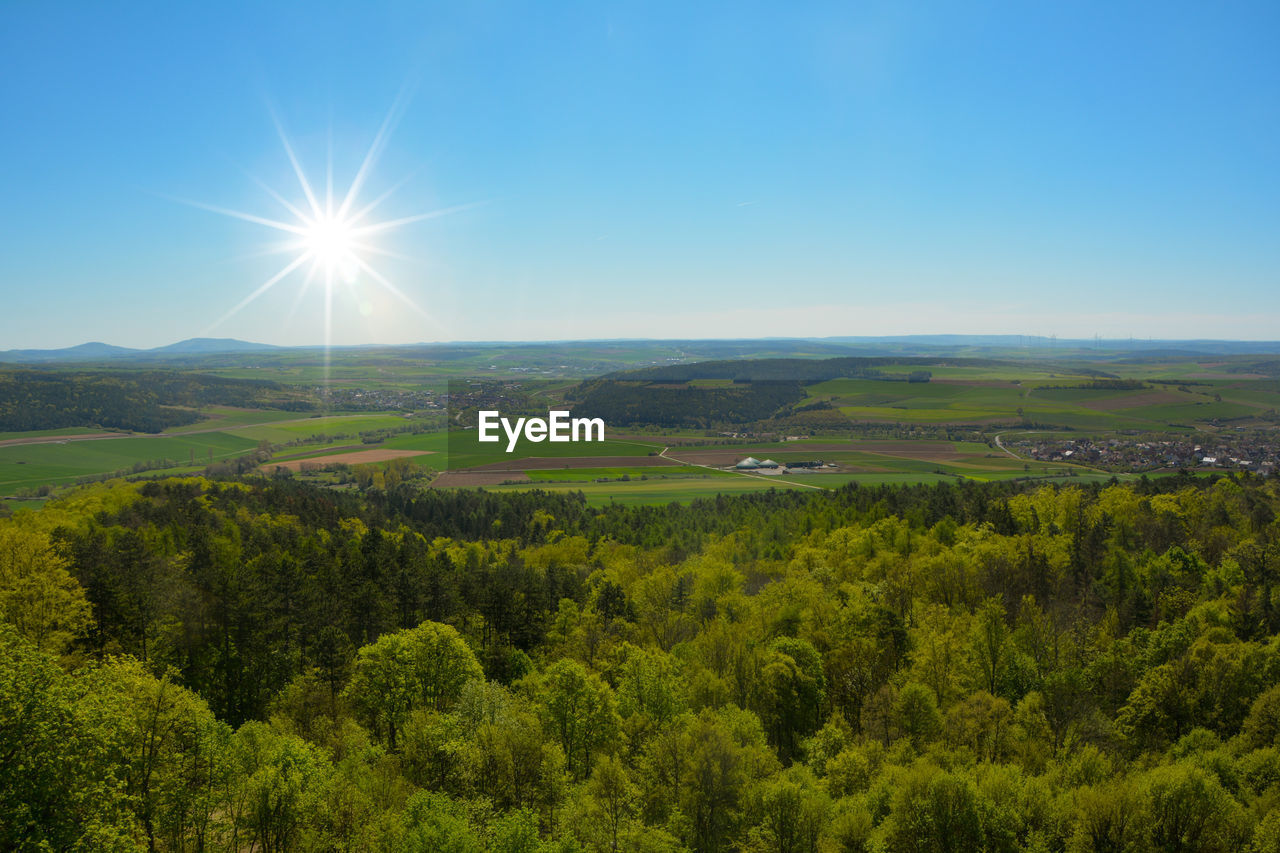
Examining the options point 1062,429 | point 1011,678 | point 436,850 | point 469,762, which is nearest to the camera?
point 436,850

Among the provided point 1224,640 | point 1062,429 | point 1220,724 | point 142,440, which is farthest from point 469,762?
point 142,440

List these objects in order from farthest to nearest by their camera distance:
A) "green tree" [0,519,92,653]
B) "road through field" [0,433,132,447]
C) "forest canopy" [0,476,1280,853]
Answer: "road through field" [0,433,132,447], "green tree" [0,519,92,653], "forest canopy" [0,476,1280,853]

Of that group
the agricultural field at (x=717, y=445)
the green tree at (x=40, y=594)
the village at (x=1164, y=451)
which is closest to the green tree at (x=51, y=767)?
the green tree at (x=40, y=594)

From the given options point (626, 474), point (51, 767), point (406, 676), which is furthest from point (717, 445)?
point (51, 767)

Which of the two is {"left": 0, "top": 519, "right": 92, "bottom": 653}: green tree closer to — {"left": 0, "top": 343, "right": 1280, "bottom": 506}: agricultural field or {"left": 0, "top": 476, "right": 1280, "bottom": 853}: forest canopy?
{"left": 0, "top": 476, "right": 1280, "bottom": 853}: forest canopy

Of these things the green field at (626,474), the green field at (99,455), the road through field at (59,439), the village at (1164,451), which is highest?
the village at (1164,451)

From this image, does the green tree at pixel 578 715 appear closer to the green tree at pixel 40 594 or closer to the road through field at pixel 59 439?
the green tree at pixel 40 594

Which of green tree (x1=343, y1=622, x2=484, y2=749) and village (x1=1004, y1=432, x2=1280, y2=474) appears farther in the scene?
village (x1=1004, y1=432, x2=1280, y2=474)

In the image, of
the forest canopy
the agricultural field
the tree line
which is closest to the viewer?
the forest canopy

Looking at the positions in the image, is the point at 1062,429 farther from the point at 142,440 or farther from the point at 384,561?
the point at 142,440

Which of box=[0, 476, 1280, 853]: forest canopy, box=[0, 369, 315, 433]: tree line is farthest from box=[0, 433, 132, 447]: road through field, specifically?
box=[0, 476, 1280, 853]: forest canopy

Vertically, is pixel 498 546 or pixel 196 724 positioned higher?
pixel 196 724
